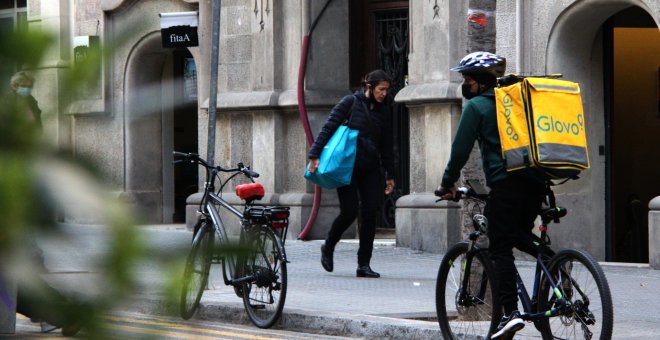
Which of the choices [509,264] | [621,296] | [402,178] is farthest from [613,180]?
[509,264]

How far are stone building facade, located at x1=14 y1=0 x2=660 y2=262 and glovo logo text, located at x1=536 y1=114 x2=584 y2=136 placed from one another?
1861 mm

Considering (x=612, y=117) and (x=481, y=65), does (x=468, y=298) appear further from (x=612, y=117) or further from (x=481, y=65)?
(x=612, y=117)

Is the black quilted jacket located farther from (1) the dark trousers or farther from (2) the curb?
(2) the curb

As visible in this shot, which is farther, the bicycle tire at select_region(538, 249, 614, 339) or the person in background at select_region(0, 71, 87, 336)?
the bicycle tire at select_region(538, 249, 614, 339)

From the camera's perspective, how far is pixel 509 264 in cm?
646

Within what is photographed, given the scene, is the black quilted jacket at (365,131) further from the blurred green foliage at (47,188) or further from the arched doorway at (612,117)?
the blurred green foliage at (47,188)

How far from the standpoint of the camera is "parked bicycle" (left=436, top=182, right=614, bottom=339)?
6.13 metres

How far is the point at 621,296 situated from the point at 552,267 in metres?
3.37

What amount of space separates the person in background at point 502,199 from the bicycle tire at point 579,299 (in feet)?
0.59

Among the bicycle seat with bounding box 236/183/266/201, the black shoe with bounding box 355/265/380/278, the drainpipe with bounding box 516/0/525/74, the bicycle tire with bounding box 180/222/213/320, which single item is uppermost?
the drainpipe with bounding box 516/0/525/74

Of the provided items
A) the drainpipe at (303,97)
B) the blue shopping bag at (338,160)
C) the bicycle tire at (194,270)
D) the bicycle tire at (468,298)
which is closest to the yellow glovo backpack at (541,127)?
the bicycle tire at (468,298)

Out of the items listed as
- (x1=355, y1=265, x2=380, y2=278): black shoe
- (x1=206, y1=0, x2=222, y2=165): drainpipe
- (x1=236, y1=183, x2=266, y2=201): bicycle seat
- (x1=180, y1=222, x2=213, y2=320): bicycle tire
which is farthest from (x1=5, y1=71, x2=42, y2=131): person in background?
(x1=355, y1=265, x2=380, y2=278): black shoe

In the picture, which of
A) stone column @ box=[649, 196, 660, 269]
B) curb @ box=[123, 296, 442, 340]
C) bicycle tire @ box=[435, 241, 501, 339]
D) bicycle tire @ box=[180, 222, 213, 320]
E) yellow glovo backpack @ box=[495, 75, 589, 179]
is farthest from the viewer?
stone column @ box=[649, 196, 660, 269]

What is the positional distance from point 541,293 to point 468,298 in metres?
0.61
